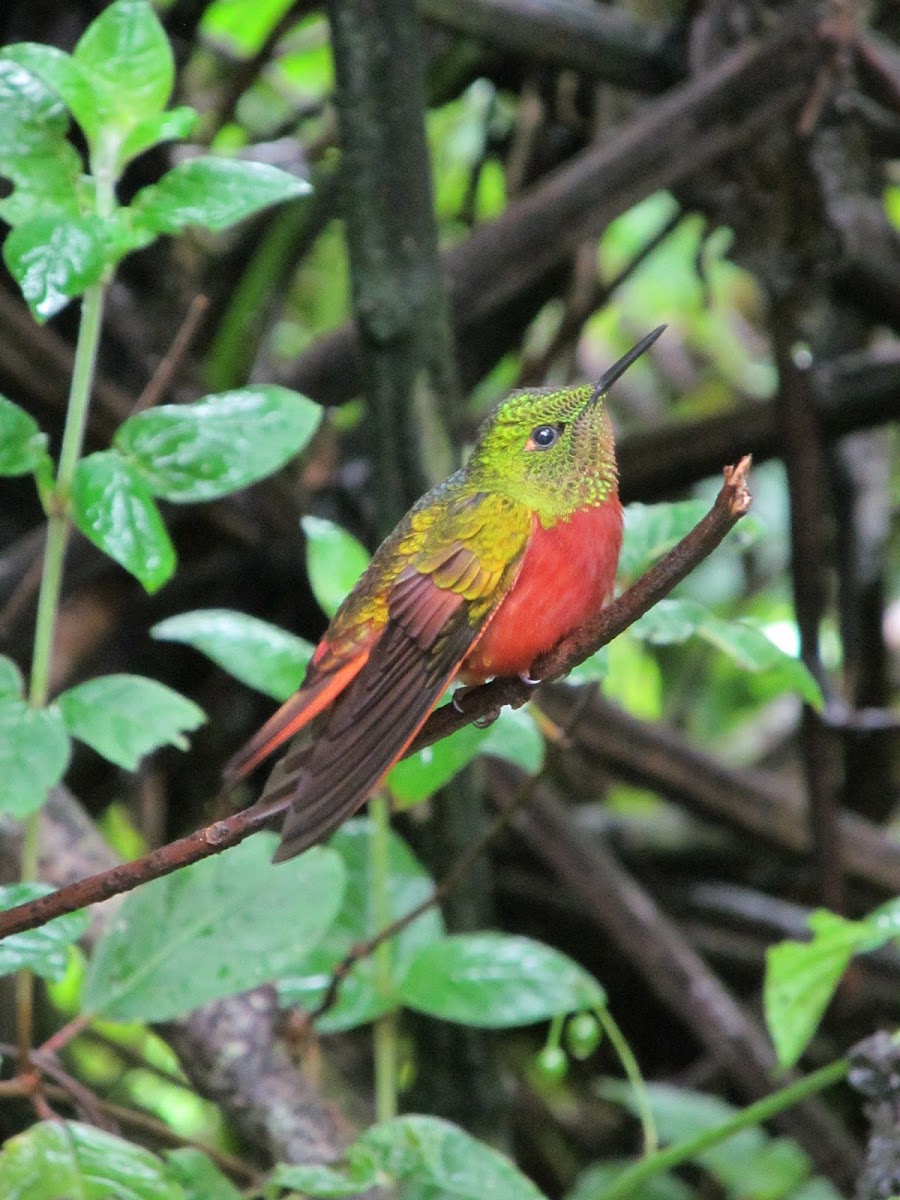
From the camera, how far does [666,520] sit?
150 cm

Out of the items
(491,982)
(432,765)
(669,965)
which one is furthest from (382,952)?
(669,965)

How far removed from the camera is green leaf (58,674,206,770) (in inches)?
48.8

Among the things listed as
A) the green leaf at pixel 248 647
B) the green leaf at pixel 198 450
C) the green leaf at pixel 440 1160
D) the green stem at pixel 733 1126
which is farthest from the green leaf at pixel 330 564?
the green stem at pixel 733 1126

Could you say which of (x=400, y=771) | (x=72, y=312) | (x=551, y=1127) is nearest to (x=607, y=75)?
(x=72, y=312)

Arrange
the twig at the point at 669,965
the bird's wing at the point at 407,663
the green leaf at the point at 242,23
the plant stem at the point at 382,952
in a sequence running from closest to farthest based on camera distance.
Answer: the bird's wing at the point at 407,663
the plant stem at the point at 382,952
the twig at the point at 669,965
the green leaf at the point at 242,23

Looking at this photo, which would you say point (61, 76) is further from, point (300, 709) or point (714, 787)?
point (714, 787)

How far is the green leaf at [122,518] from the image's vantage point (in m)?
1.22

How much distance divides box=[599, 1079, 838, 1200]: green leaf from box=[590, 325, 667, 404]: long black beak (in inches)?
45.7

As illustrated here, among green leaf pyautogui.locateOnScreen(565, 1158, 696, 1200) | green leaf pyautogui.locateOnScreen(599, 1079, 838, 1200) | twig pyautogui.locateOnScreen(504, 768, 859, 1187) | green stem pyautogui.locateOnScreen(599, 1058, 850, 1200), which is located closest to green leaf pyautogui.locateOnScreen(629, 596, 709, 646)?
green stem pyautogui.locateOnScreen(599, 1058, 850, 1200)

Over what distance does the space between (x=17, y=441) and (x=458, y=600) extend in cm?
41

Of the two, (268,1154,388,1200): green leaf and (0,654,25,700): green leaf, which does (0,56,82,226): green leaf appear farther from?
(268,1154,388,1200): green leaf

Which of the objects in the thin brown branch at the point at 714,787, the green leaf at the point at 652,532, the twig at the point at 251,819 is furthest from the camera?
the thin brown branch at the point at 714,787

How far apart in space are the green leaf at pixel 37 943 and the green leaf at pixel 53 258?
46 cm

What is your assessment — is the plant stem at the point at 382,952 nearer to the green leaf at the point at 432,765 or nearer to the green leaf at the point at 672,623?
the green leaf at the point at 432,765
